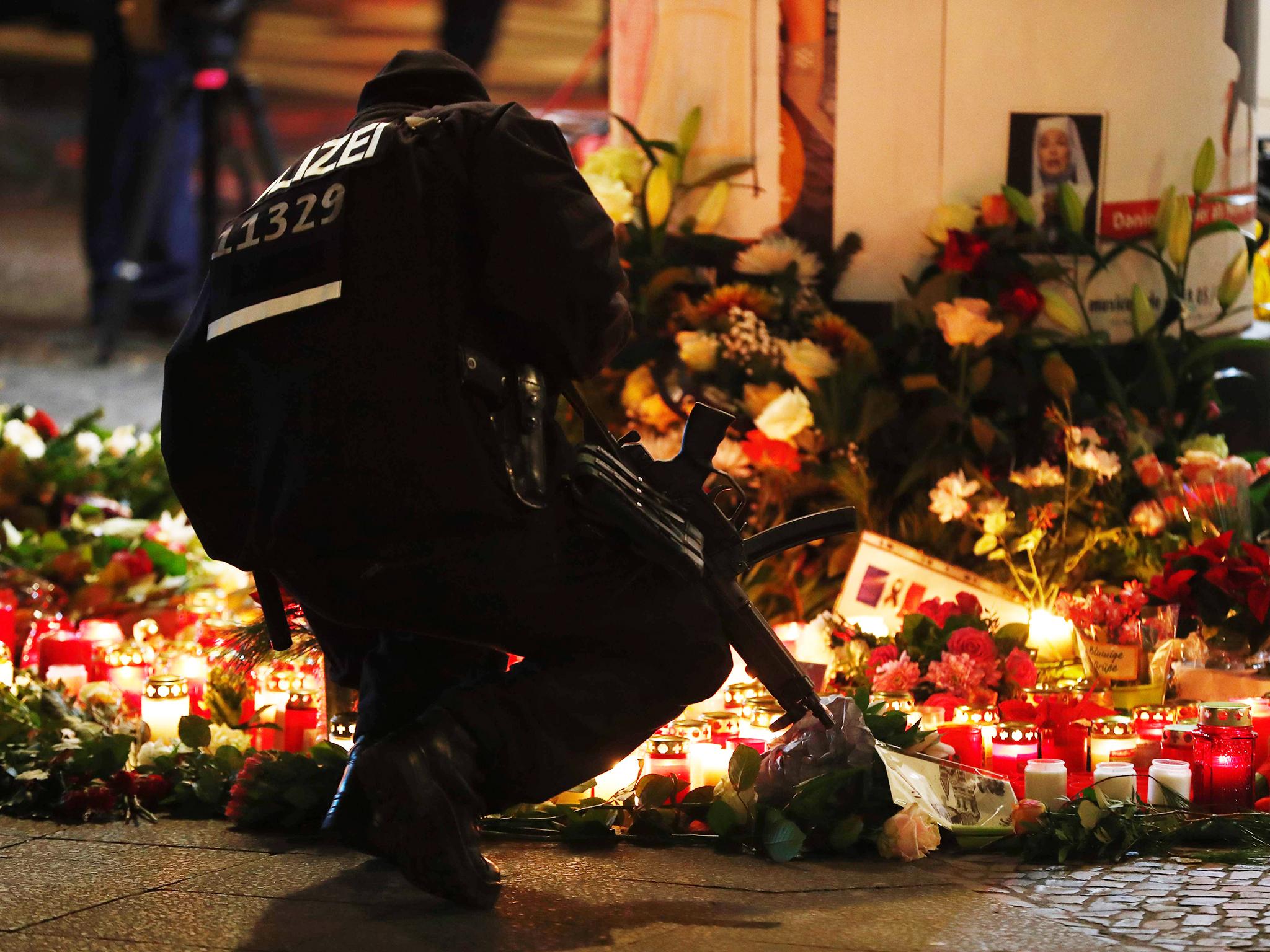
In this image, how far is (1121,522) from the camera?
5.10 m

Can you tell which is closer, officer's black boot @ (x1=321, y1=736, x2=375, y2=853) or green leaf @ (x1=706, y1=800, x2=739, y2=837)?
officer's black boot @ (x1=321, y1=736, x2=375, y2=853)

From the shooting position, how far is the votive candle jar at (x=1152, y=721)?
393 cm

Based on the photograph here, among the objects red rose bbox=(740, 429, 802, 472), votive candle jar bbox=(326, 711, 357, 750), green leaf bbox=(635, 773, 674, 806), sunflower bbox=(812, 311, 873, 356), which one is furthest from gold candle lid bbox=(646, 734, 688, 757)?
sunflower bbox=(812, 311, 873, 356)

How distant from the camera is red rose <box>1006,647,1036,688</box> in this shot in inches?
171

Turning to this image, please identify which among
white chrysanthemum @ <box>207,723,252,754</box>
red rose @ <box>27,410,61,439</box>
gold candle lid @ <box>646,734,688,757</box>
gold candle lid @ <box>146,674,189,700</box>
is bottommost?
white chrysanthemum @ <box>207,723,252,754</box>

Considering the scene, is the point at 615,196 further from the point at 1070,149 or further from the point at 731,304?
the point at 1070,149

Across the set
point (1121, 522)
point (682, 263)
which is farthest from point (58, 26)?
point (1121, 522)

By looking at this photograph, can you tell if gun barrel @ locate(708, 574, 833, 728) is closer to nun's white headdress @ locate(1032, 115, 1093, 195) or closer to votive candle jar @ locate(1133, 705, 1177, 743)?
votive candle jar @ locate(1133, 705, 1177, 743)

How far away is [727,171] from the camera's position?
5.63 meters

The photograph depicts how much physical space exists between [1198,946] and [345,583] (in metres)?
1.52

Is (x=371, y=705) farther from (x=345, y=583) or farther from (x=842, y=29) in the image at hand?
(x=842, y=29)

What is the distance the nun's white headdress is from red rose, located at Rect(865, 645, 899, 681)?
169cm

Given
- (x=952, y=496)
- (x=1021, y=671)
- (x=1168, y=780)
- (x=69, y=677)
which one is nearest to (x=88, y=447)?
(x=69, y=677)

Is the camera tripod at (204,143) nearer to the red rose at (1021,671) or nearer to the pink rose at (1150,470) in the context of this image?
the pink rose at (1150,470)
